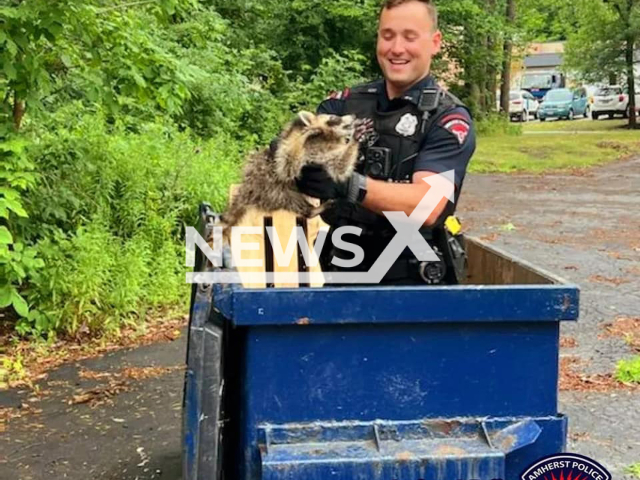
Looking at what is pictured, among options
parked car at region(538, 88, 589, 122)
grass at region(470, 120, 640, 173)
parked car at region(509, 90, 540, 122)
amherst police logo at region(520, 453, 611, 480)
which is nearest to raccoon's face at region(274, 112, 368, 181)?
amherst police logo at region(520, 453, 611, 480)

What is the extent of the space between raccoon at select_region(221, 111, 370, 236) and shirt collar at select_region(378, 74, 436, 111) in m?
0.14

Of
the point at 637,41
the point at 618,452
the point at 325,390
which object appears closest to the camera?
the point at 325,390

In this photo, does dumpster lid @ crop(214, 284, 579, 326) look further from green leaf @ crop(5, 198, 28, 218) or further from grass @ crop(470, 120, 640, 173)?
grass @ crop(470, 120, 640, 173)

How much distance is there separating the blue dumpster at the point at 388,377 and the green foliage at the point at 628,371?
330 centimetres

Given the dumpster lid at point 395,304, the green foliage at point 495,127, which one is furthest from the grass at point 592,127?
the dumpster lid at point 395,304

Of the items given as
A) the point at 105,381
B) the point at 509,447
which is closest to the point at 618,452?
the point at 509,447

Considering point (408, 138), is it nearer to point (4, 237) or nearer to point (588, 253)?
point (4, 237)

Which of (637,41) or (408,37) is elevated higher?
(637,41)

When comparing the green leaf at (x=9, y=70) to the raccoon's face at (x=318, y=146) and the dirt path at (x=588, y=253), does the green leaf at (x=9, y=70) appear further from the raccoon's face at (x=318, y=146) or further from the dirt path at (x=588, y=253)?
the dirt path at (x=588, y=253)

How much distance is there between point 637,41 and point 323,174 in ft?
106

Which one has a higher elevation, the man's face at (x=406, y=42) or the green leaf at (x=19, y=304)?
the man's face at (x=406, y=42)

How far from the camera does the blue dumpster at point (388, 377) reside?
229cm

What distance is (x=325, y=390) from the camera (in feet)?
7.71

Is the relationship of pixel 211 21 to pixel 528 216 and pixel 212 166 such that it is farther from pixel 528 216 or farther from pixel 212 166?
pixel 528 216
